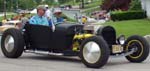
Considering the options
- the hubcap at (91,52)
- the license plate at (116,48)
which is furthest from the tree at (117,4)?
the hubcap at (91,52)

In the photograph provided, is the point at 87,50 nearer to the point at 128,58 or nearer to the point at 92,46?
the point at 92,46

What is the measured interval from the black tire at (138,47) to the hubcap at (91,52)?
1.32 m

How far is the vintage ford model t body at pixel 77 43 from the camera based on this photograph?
11352mm

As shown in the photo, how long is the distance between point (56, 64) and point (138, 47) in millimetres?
2055

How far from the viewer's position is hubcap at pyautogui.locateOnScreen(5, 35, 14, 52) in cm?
1345

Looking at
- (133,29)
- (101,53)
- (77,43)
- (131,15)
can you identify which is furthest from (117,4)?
(101,53)

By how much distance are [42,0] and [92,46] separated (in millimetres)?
106620

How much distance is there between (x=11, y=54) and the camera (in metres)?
13.4

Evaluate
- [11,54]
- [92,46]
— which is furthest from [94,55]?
[11,54]

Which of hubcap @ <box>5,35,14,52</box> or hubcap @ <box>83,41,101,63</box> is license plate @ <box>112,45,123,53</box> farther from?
hubcap @ <box>5,35,14,52</box>

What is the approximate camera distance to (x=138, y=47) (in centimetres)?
1255

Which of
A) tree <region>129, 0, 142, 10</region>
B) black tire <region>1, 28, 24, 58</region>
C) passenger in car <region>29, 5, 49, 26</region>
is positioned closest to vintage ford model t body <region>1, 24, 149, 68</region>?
black tire <region>1, 28, 24, 58</region>

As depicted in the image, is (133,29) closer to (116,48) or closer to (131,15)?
(131,15)

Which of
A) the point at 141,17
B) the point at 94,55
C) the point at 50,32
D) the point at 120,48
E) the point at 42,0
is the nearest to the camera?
the point at 94,55
